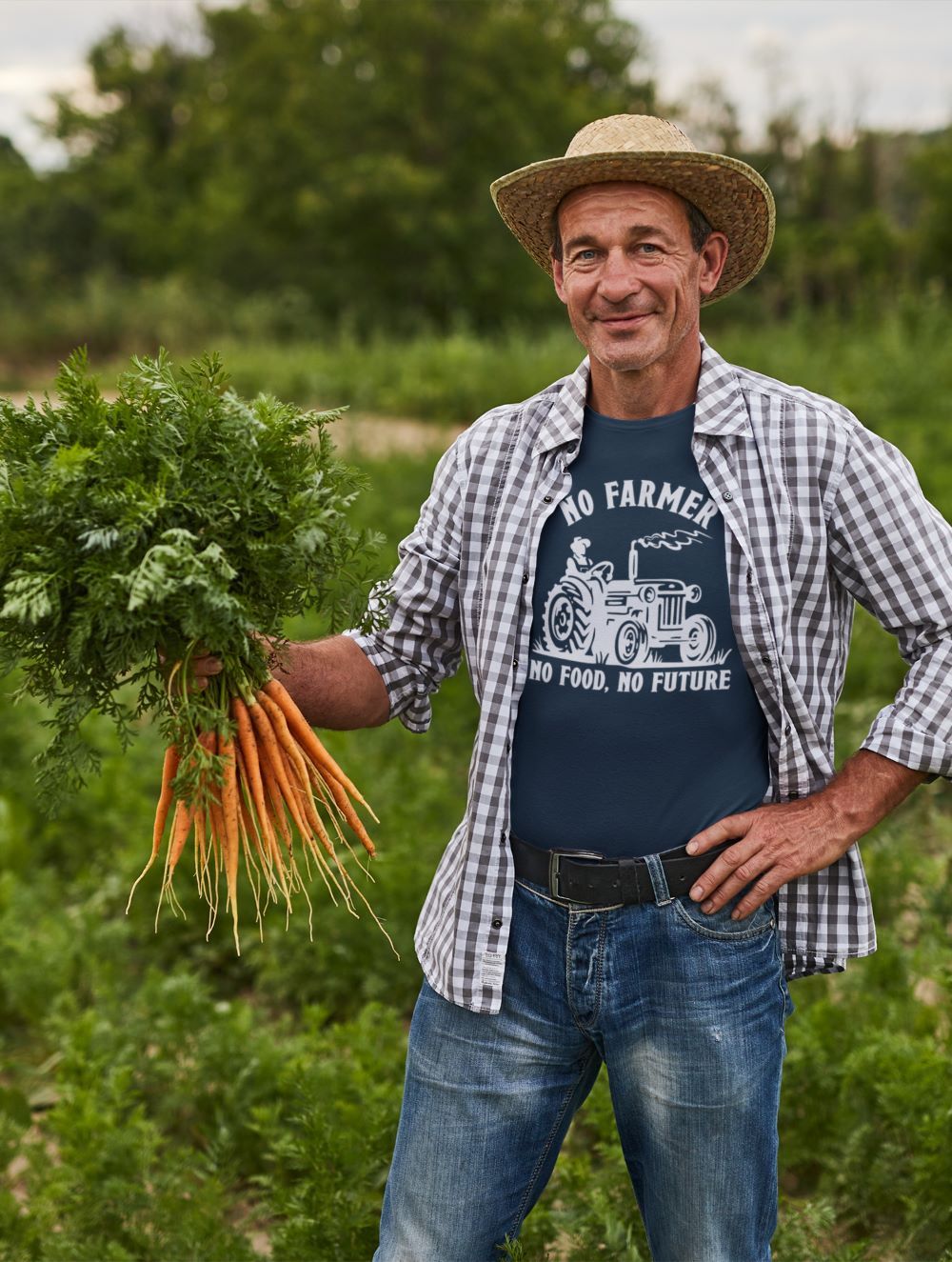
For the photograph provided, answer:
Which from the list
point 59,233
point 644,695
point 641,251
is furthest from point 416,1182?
point 59,233

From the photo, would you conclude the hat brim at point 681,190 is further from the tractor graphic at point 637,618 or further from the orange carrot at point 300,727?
the orange carrot at point 300,727

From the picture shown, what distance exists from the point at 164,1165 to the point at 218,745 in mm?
1580

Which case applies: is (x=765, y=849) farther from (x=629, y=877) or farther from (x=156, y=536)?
(x=156, y=536)

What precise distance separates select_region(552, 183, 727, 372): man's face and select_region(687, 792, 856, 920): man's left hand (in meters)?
0.80

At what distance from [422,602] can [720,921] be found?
2.58ft

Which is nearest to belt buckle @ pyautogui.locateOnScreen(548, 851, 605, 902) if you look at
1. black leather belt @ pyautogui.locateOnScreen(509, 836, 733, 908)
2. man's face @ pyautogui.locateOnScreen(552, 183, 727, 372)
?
black leather belt @ pyautogui.locateOnScreen(509, 836, 733, 908)

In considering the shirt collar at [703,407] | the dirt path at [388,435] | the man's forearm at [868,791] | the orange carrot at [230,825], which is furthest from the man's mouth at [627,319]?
the dirt path at [388,435]

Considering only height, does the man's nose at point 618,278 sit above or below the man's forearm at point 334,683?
above

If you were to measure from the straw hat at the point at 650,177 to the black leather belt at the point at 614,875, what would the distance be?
1063 millimetres

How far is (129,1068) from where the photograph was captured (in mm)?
3438

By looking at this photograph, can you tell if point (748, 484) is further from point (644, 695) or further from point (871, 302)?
point (871, 302)

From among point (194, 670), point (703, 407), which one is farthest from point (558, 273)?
point (194, 670)

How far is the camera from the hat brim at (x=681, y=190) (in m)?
2.29

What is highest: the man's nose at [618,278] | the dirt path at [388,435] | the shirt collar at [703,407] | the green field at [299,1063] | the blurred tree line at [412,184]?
the blurred tree line at [412,184]
